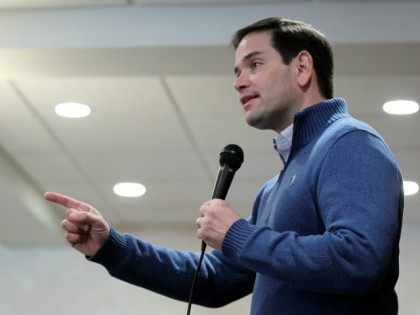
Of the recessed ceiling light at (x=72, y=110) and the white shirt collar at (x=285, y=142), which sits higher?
the recessed ceiling light at (x=72, y=110)

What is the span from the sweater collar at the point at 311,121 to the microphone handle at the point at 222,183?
13 centimetres

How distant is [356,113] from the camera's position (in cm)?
484

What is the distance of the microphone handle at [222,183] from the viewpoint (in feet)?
6.19

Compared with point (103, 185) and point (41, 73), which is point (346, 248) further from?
point (103, 185)

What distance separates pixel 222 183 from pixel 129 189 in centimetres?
416

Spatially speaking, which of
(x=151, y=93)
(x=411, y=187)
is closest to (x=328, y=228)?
(x=151, y=93)

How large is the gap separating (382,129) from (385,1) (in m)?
1.21

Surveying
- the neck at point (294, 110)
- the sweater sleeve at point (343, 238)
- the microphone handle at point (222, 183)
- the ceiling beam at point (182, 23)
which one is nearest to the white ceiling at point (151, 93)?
the ceiling beam at point (182, 23)

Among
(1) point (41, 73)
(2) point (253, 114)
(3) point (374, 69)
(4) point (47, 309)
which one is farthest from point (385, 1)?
(4) point (47, 309)

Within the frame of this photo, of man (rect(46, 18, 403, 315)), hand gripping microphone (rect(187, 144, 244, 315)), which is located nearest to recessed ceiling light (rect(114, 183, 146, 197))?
man (rect(46, 18, 403, 315))

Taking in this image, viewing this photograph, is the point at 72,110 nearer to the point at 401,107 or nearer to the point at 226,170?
the point at 401,107

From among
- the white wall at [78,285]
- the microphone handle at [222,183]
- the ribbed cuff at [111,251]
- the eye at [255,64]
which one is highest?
the white wall at [78,285]

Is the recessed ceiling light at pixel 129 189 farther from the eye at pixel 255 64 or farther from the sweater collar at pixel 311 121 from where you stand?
the sweater collar at pixel 311 121

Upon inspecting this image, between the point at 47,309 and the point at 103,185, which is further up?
the point at 103,185
